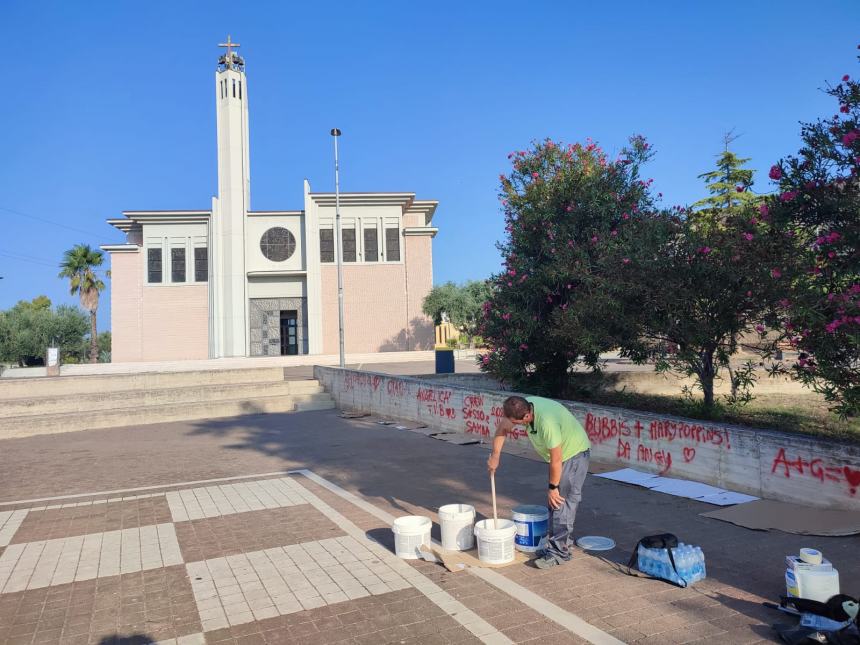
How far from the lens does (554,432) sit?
4.77 metres

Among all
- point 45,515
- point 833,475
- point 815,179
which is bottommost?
point 45,515

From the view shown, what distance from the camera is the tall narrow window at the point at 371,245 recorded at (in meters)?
40.5

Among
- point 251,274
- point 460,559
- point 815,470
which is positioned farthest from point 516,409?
point 251,274

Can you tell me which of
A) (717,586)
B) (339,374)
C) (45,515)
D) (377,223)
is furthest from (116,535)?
(377,223)

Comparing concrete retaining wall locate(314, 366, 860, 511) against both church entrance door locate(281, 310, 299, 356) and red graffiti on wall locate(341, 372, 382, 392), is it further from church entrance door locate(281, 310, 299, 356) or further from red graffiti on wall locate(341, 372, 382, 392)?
church entrance door locate(281, 310, 299, 356)

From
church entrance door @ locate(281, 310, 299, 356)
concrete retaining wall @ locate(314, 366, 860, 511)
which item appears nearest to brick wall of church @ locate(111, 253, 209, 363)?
church entrance door @ locate(281, 310, 299, 356)

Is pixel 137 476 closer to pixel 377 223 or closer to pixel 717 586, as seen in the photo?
pixel 717 586

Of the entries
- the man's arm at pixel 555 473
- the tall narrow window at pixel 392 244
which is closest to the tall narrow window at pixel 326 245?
the tall narrow window at pixel 392 244

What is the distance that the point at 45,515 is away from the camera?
7.29 meters

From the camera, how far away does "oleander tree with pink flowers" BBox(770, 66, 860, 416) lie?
18.8ft

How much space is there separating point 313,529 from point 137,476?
15.7ft

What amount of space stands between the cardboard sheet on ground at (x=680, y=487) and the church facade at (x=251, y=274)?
3279 cm

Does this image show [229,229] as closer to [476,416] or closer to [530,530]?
[476,416]

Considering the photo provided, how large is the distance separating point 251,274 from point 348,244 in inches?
268
